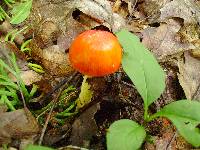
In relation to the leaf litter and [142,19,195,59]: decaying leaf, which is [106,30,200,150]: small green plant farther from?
[142,19,195,59]: decaying leaf

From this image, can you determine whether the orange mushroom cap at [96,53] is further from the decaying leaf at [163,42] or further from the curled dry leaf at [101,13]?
the curled dry leaf at [101,13]

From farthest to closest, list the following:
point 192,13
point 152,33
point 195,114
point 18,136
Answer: point 192,13
point 152,33
point 18,136
point 195,114

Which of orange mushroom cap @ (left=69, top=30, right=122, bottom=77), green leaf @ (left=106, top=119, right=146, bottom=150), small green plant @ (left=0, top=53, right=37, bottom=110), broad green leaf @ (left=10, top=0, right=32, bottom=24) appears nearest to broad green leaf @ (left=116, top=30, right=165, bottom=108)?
orange mushroom cap @ (left=69, top=30, right=122, bottom=77)

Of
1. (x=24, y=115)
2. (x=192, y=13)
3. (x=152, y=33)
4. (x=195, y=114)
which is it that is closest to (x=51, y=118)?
(x=24, y=115)

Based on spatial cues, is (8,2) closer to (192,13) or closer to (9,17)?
(9,17)

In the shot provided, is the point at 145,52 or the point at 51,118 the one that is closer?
the point at 145,52

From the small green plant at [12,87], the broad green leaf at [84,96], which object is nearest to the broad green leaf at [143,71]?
the broad green leaf at [84,96]

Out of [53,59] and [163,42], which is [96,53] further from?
[163,42]
